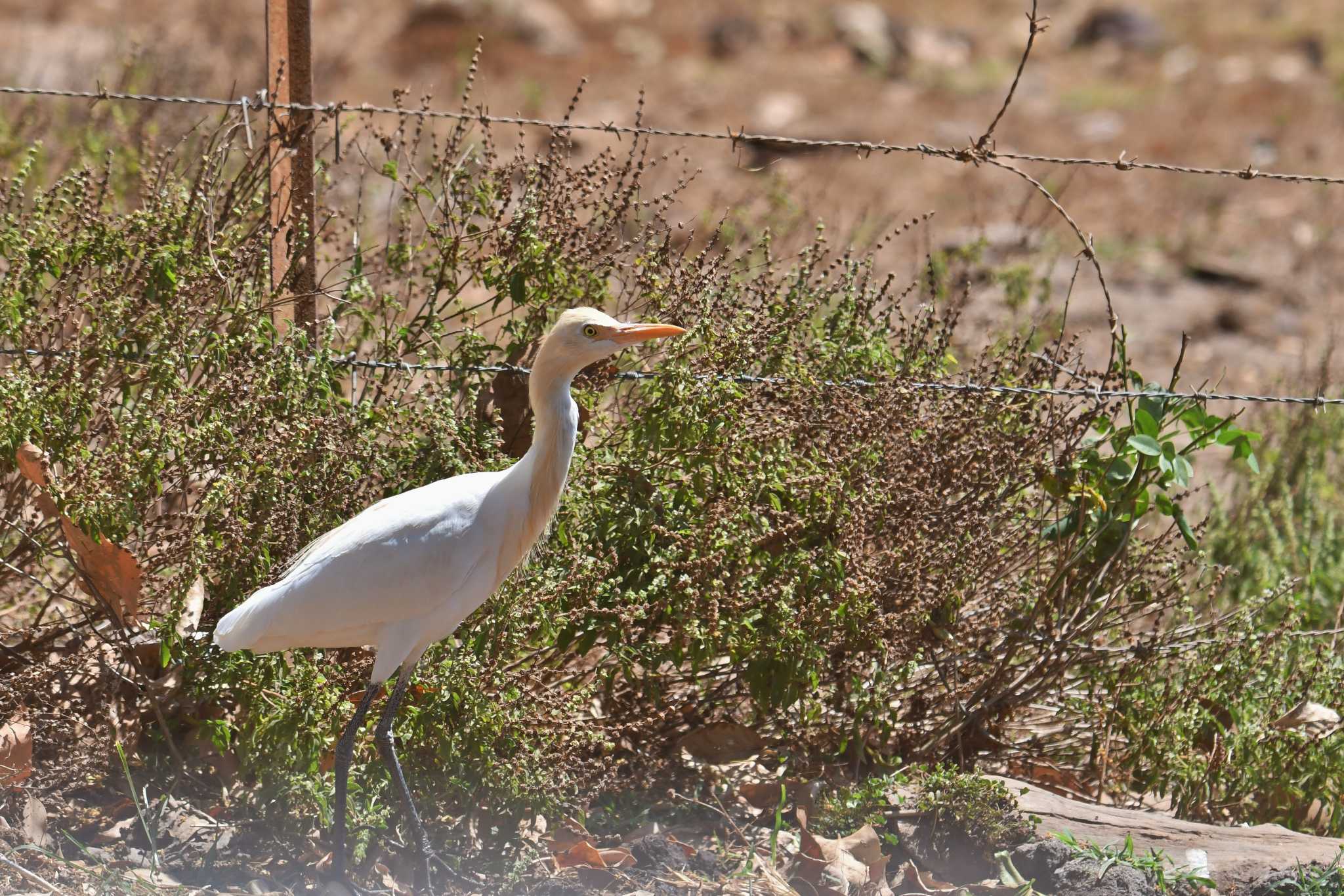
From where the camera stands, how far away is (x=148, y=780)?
3.79 m

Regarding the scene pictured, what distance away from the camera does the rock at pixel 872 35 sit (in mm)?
18312

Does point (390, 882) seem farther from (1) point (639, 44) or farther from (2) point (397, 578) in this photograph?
(1) point (639, 44)

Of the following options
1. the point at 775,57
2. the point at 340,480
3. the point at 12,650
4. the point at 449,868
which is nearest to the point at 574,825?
the point at 449,868

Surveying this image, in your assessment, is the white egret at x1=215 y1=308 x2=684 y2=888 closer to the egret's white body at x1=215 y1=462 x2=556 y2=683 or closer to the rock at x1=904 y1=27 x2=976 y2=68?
the egret's white body at x1=215 y1=462 x2=556 y2=683

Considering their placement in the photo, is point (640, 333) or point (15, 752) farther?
point (15, 752)

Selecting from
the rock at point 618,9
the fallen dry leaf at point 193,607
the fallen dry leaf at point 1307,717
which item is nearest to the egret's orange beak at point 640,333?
the fallen dry leaf at point 193,607

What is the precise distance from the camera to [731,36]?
63.5ft

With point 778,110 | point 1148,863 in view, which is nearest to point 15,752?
point 1148,863

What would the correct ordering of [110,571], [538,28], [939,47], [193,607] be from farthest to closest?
[939,47], [538,28], [193,607], [110,571]

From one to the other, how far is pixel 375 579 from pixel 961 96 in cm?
1455

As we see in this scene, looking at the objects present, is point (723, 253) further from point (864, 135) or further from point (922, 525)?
point (864, 135)

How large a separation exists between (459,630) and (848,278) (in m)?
1.55

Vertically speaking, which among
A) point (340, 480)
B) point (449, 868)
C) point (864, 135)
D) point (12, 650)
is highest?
point (864, 135)

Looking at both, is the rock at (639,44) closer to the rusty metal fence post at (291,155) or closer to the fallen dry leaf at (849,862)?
the rusty metal fence post at (291,155)
